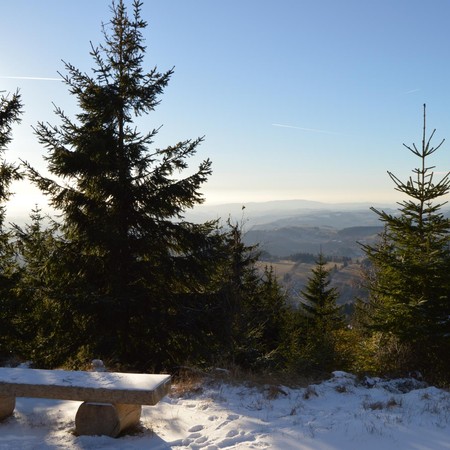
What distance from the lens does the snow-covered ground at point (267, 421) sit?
4652mm

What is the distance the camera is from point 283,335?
68.3 feet

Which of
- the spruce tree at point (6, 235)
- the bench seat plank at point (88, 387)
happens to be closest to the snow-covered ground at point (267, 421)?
the bench seat plank at point (88, 387)

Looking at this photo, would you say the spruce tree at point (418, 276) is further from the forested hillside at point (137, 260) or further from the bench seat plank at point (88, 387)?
the bench seat plank at point (88, 387)

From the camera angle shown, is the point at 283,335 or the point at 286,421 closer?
the point at 286,421

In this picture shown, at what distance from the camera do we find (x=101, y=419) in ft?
16.2

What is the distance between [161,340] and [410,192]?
749 centimetres

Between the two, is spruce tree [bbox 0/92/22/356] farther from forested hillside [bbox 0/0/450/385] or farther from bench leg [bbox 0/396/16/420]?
bench leg [bbox 0/396/16/420]

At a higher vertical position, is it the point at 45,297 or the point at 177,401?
the point at 45,297

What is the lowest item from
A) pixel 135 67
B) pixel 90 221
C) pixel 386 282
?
pixel 386 282

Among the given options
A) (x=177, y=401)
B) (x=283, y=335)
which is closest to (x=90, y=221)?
(x=177, y=401)

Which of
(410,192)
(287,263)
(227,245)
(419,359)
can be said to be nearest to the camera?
(419,359)

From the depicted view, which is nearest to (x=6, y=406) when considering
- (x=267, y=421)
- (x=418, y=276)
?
(x=267, y=421)

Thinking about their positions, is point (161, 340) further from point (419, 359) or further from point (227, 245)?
point (419, 359)

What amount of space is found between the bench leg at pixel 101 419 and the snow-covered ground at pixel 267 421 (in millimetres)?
103
